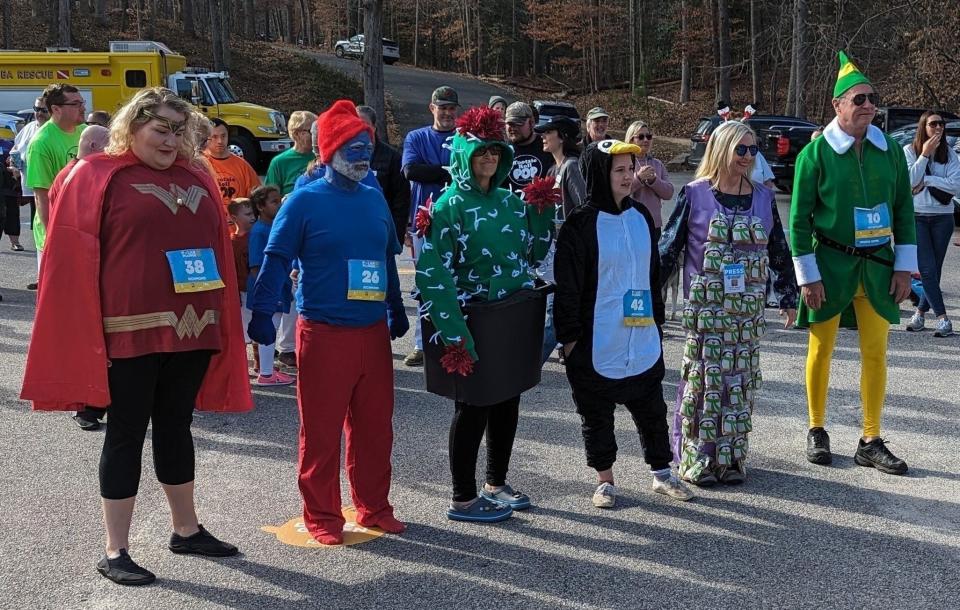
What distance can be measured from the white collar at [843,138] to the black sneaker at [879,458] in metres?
1.54

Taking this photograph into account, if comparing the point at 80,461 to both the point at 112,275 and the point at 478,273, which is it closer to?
the point at 112,275

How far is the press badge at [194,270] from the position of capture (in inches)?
160

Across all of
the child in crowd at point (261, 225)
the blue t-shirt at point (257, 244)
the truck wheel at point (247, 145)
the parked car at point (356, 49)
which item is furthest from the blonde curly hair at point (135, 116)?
the parked car at point (356, 49)

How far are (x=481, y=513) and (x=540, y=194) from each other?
1483 mm

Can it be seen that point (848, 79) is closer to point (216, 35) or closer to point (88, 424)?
point (88, 424)

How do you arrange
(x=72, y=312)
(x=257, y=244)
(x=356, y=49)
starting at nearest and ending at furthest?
(x=72, y=312) → (x=257, y=244) → (x=356, y=49)

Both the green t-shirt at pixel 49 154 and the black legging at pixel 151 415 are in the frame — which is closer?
the black legging at pixel 151 415

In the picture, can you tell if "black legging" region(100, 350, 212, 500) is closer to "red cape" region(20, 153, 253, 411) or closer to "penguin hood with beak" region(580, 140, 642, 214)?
"red cape" region(20, 153, 253, 411)

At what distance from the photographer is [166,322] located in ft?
13.3

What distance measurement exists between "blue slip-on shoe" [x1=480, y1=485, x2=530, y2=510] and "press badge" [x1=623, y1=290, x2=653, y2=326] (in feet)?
3.18

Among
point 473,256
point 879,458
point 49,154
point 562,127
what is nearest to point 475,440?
point 473,256

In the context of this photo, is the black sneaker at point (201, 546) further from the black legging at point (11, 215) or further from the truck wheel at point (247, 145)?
the truck wheel at point (247, 145)

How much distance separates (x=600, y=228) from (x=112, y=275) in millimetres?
2120

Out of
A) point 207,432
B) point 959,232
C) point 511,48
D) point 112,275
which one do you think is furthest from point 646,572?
point 511,48
